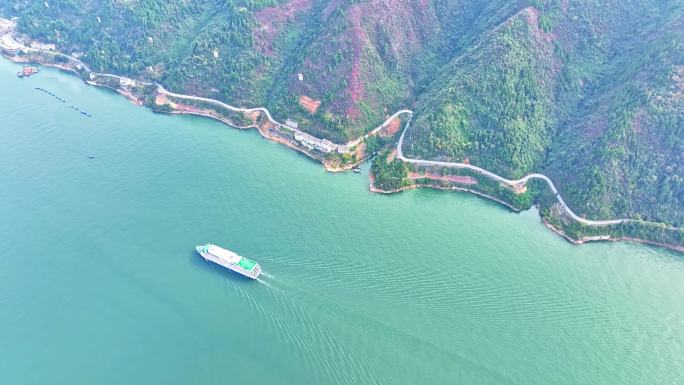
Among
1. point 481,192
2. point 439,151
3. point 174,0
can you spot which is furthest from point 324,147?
point 174,0

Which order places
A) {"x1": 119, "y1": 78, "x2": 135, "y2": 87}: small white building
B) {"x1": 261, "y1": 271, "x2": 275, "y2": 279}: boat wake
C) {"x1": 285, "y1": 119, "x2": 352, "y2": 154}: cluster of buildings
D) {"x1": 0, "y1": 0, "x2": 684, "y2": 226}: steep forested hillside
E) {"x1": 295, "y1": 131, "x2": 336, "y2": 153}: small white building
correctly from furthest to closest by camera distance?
{"x1": 119, "y1": 78, "x2": 135, "y2": 87}: small white building
{"x1": 295, "y1": 131, "x2": 336, "y2": 153}: small white building
{"x1": 285, "y1": 119, "x2": 352, "y2": 154}: cluster of buildings
{"x1": 0, "y1": 0, "x2": 684, "y2": 226}: steep forested hillside
{"x1": 261, "y1": 271, "x2": 275, "y2": 279}: boat wake

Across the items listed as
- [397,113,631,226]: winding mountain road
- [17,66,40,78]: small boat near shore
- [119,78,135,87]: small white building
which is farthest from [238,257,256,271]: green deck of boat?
[17,66,40,78]: small boat near shore

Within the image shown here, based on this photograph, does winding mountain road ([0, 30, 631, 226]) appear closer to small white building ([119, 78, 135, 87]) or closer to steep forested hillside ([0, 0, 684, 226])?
small white building ([119, 78, 135, 87])

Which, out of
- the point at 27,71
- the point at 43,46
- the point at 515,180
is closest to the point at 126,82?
the point at 27,71

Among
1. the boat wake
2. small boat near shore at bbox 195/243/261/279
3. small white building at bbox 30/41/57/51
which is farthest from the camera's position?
small white building at bbox 30/41/57/51

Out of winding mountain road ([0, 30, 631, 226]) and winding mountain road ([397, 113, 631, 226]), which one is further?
winding mountain road ([0, 30, 631, 226])

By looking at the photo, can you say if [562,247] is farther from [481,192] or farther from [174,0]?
[174,0]

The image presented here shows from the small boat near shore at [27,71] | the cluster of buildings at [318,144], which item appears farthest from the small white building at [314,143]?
the small boat near shore at [27,71]
